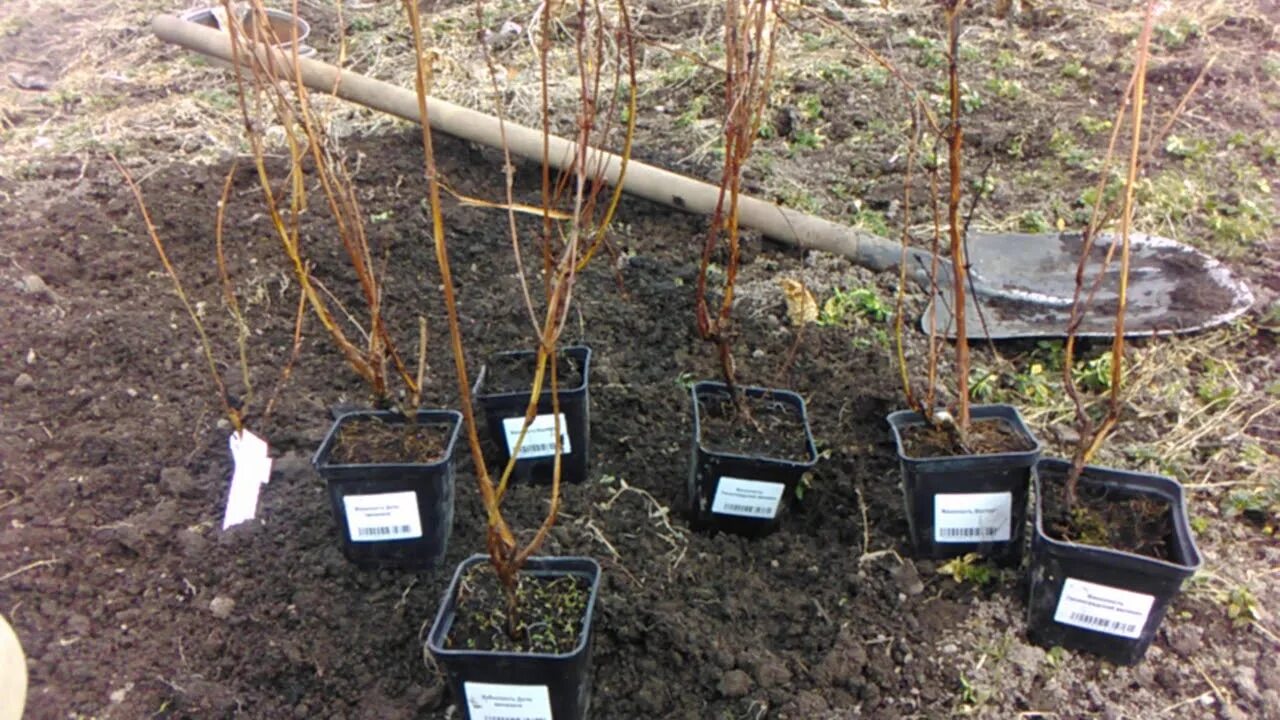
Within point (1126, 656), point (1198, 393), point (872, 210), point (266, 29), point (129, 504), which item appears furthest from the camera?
point (872, 210)

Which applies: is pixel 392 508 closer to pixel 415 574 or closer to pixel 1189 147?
pixel 415 574

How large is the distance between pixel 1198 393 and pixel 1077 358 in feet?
1.09

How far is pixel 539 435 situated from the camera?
7.22ft

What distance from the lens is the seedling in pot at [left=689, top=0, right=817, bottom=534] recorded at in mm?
1973

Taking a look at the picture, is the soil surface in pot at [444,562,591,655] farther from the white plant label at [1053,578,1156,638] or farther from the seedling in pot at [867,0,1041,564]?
the white plant label at [1053,578,1156,638]

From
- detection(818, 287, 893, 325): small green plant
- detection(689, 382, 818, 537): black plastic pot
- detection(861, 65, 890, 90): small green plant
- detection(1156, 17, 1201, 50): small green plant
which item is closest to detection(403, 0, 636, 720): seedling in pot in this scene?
detection(689, 382, 818, 537): black plastic pot

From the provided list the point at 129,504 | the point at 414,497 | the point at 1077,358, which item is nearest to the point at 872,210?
the point at 1077,358

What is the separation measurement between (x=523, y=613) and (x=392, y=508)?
17.7 inches

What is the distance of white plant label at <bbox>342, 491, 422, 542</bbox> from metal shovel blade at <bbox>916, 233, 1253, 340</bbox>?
1.65 meters

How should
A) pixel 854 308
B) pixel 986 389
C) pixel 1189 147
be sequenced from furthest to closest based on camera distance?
1. pixel 1189 147
2. pixel 854 308
3. pixel 986 389

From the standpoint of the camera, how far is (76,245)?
314 centimetres

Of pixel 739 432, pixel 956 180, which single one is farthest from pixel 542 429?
pixel 956 180

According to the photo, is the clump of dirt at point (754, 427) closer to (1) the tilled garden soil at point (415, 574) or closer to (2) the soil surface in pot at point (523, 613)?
(1) the tilled garden soil at point (415, 574)

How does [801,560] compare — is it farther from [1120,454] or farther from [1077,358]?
[1077,358]
